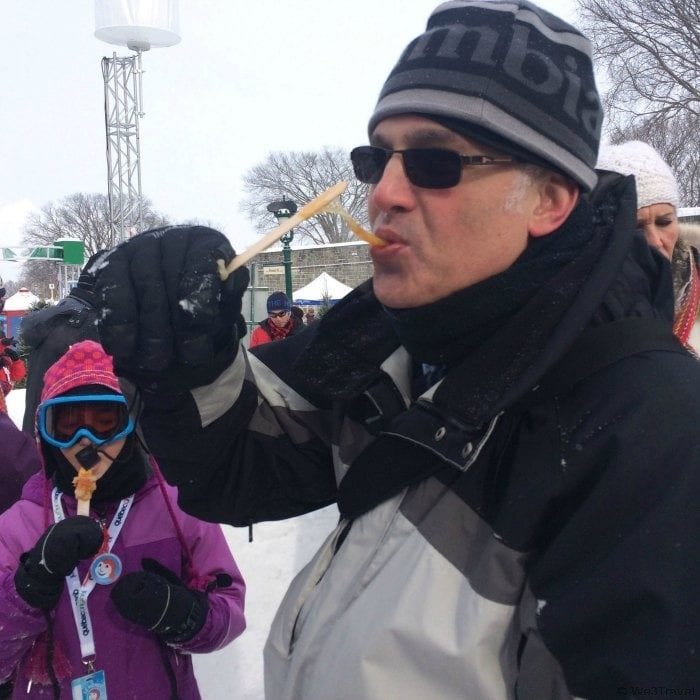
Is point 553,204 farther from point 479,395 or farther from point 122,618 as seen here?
point 122,618

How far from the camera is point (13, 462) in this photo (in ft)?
8.32

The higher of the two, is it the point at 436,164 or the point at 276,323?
the point at 436,164

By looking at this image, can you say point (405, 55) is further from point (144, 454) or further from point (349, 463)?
point (144, 454)

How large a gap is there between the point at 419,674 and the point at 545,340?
Result: 509 mm

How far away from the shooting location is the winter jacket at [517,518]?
0.79 m

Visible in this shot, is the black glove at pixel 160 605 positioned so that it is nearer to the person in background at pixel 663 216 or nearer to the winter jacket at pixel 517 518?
Answer: the winter jacket at pixel 517 518

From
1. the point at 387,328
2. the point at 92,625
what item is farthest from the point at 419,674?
the point at 92,625

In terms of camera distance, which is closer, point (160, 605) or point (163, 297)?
point (163, 297)

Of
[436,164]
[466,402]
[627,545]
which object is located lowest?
[627,545]

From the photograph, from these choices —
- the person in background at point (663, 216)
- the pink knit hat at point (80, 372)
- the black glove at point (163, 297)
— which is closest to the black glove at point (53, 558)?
the pink knit hat at point (80, 372)

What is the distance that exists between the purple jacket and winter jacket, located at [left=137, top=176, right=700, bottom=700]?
0.85m

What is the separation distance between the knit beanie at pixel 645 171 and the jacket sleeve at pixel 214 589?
6.18 feet

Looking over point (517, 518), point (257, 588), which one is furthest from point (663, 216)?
point (257, 588)

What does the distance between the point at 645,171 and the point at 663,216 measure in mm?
182
